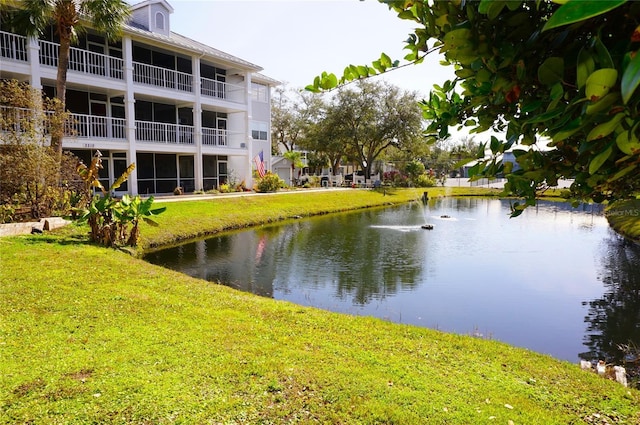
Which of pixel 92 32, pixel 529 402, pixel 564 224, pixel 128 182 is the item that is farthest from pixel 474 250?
pixel 92 32

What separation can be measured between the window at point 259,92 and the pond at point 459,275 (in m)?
14.7

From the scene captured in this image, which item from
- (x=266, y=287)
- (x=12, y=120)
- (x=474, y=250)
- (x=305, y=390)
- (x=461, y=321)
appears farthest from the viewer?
(x=474, y=250)

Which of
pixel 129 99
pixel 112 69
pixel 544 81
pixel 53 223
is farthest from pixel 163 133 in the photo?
pixel 544 81

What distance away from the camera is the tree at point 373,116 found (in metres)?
44.7

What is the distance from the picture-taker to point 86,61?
20375mm

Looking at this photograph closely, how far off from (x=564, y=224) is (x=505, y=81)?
25.4 m

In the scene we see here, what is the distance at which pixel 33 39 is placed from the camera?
17.6 meters

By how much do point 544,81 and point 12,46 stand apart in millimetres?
22608

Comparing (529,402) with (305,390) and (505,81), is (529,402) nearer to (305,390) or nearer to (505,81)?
(305,390)

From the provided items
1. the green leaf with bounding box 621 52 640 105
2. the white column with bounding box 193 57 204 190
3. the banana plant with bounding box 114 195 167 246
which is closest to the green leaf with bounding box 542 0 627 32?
the green leaf with bounding box 621 52 640 105

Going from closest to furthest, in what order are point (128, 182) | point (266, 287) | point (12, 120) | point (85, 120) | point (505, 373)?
point (505, 373), point (266, 287), point (12, 120), point (85, 120), point (128, 182)

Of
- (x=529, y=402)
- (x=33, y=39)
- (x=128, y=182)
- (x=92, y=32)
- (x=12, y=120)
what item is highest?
(x=92, y=32)

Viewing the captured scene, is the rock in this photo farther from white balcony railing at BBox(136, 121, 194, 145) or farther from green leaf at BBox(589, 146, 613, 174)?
green leaf at BBox(589, 146, 613, 174)

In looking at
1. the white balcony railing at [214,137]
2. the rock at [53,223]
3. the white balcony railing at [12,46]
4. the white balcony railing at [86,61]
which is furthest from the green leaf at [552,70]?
the white balcony railing at [214,137]
